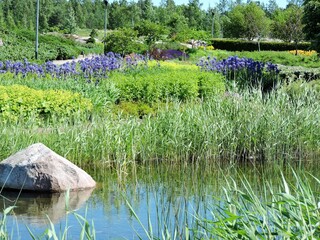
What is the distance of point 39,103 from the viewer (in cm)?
1259

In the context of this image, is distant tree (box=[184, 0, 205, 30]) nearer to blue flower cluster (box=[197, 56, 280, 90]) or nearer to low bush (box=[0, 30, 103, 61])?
low bush (box=[0, 30, 103, 61])

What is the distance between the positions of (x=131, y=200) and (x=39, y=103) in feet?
16.5

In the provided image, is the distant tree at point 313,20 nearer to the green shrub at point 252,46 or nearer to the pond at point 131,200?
the pond at point 131,200

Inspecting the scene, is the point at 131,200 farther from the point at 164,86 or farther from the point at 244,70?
the point at 244,70

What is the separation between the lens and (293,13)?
43406mm

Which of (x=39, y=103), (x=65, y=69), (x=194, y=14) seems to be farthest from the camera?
(x=194, y=14)

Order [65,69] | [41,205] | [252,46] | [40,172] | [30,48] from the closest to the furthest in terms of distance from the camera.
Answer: [41,205] → [40,172] → [65,69] → [30,48] → [252,46]

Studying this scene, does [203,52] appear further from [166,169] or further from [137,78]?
[166,169]

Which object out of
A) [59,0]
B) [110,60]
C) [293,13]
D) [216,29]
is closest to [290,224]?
[110,60]

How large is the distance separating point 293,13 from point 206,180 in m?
35.9

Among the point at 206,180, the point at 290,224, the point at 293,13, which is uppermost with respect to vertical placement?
the point at 293,13

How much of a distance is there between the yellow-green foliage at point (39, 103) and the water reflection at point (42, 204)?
153 inches

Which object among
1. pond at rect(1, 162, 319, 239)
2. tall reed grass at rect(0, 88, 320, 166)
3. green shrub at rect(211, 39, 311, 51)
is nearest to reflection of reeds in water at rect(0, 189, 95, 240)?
pond at rect(1, 162, 319, 239)

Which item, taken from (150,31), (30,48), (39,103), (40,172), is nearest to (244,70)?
(39,103)
